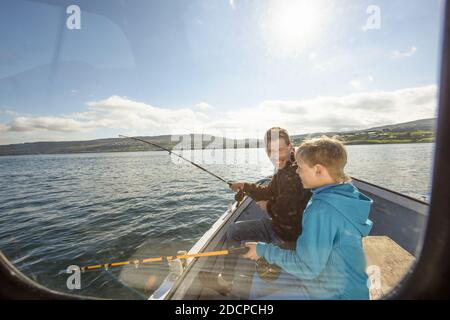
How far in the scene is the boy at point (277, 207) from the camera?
281cm

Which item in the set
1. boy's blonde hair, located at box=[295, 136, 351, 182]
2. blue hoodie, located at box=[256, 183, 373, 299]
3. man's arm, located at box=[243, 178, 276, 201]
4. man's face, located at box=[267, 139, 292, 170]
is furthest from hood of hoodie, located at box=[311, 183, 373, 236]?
man's arm, located at box=[243, 178, 276, 201]

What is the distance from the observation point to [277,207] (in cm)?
300

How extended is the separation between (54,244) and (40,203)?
375 inches

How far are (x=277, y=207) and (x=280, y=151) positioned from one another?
2.77 ft

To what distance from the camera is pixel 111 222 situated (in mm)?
10352

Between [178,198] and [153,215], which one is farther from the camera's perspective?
[178,198]

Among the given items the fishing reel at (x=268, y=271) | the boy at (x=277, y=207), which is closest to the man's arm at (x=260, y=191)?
the boy at (x=277, y=207)

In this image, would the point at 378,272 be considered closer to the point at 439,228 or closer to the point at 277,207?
the point at 277,207

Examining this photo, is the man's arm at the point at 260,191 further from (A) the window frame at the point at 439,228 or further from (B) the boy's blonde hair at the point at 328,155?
(A) the window frame at the point at 439,228

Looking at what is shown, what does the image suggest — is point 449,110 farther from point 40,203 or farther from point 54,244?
point 40,203

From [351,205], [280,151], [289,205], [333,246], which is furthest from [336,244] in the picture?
[280,151]

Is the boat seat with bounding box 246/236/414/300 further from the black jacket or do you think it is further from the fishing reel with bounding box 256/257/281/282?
the black jacket
